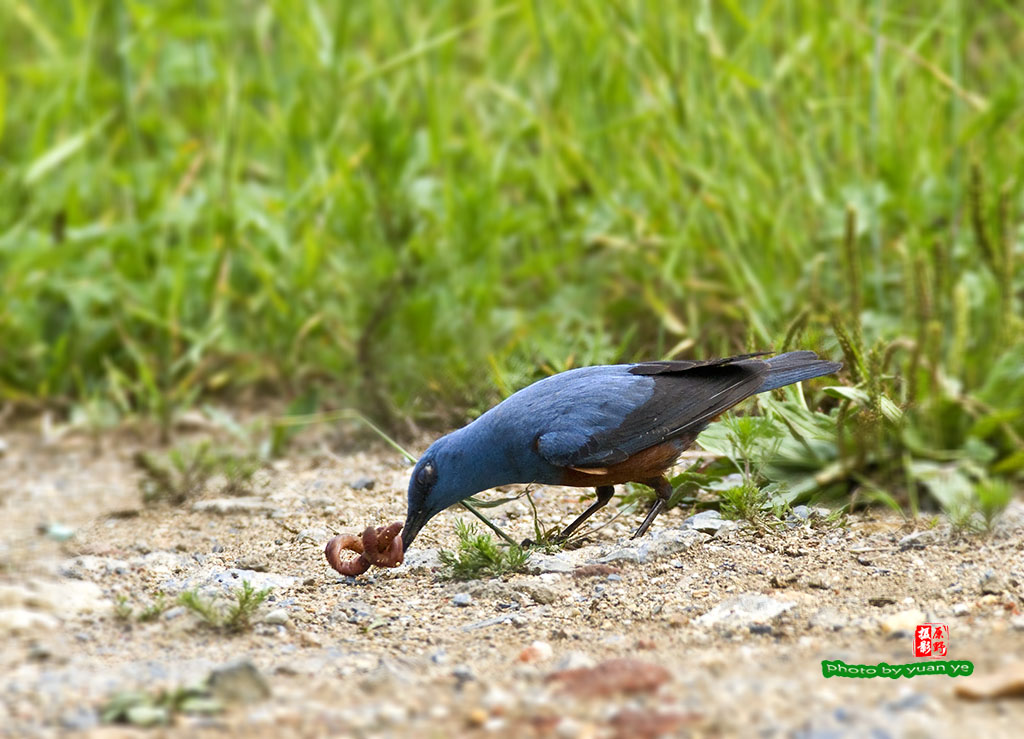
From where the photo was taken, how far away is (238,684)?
8.44 feet

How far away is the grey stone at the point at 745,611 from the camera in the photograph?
3.11 m

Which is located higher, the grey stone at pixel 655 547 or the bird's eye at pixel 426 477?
the bird's eye at pixel 426 477

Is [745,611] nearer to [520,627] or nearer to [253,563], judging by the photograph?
[520,627]

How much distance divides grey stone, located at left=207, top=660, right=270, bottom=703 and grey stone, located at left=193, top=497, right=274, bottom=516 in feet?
6.09

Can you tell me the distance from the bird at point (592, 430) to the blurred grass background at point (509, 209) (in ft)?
2.68

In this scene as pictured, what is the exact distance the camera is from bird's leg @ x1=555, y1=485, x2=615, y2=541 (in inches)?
157

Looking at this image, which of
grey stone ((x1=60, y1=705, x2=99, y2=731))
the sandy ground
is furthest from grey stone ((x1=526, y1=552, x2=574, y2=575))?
grey stone ((x1=60, y1=705, x2=99, y2=731))

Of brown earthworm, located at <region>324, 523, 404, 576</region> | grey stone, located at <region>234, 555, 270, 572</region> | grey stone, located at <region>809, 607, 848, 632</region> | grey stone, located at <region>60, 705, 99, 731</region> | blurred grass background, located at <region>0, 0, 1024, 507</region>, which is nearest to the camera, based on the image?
grey stone, located at <region>60, 705, 99, 731</region>

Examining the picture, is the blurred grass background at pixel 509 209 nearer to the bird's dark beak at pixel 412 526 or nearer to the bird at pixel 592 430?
the bird at pixel 592 430

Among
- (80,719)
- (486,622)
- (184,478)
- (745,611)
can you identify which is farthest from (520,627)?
(184,478)

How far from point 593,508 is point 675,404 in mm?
455

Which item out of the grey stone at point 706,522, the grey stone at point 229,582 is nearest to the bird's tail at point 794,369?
the grey stone at point 706,522

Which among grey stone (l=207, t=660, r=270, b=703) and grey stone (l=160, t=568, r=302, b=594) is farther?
grey stone (l=160, t=568, r=302, b=594)

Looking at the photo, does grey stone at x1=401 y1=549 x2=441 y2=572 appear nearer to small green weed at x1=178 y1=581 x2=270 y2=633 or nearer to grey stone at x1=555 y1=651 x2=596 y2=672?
small green weed at x1=178 y1=581 x2=270 y2=633
